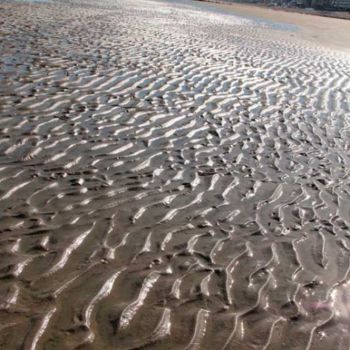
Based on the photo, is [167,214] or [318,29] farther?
[318,29]

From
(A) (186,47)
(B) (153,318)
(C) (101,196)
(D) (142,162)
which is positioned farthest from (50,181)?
(A) (186,47)

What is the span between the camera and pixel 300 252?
5.23 m

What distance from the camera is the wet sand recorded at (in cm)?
395

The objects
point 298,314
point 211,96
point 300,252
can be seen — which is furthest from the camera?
point 211,96

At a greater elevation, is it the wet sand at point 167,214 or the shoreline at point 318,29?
the wet sand at point 167,214

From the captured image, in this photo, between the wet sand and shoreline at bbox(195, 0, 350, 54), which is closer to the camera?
the wet sand

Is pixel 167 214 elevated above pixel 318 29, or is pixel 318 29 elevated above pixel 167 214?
pixel 167 214

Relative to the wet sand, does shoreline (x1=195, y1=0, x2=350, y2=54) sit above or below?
below

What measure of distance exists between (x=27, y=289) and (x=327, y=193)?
4.46 meters

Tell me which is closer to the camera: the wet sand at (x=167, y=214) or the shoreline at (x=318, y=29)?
the wet sand at (x=167, y=214)

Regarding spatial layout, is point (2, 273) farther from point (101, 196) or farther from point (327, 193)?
point (327, 193)

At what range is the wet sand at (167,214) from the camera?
395 cm

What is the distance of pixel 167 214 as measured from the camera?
5703 millimetres

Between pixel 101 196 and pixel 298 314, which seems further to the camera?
pixel 101 196
